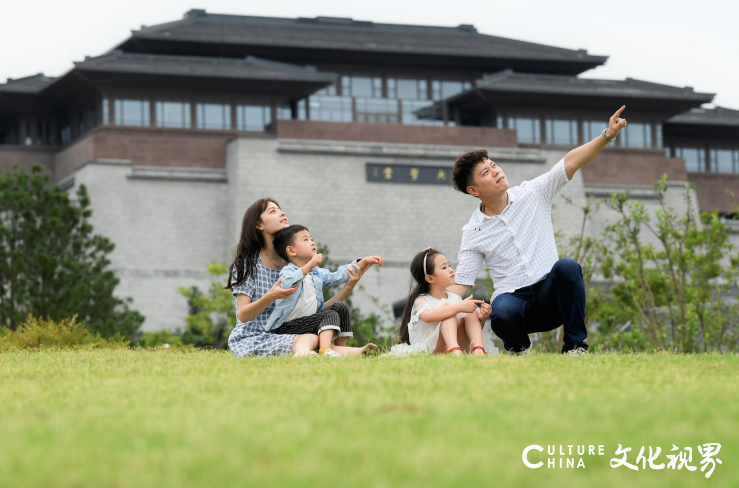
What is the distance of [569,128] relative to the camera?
1272 inches

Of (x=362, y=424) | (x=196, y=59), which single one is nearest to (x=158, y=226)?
(x=196, y=59)

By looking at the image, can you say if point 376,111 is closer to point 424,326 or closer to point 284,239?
point 284,239

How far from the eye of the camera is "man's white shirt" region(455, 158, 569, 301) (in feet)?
21.8

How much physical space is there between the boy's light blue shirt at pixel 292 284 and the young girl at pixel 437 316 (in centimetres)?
56

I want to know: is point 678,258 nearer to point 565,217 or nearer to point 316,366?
point 316,366

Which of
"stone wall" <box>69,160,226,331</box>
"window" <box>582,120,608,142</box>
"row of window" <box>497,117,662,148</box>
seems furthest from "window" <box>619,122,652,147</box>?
"stone wall" <box>69,160,226,331</box>

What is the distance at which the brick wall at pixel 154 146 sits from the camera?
→ 2855cm

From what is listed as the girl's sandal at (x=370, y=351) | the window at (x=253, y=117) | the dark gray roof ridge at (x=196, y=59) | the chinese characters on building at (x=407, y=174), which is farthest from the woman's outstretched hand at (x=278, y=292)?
the window at (x=253, y=117)

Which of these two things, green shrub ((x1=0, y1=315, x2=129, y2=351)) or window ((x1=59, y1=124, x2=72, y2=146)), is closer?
green shrub ((x1=0, y1=315, x2=129, y2=351))

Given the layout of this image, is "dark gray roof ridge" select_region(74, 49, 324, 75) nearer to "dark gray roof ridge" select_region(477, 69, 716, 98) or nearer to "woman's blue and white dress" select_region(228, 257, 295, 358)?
"dark gray roof ridge" select_region(477, 69, 716, 98)

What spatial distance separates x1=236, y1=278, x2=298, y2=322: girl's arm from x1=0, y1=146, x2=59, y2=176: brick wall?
25555 mm

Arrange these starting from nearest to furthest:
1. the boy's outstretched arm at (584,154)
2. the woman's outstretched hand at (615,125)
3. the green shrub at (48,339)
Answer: the woman's outstretched hand at (615,125), the boy's outstretched arm at (584,154), the green shrub at (48,339)

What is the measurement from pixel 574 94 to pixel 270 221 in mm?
25623

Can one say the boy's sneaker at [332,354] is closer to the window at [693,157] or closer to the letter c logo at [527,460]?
the letter c logo at [527,460]
